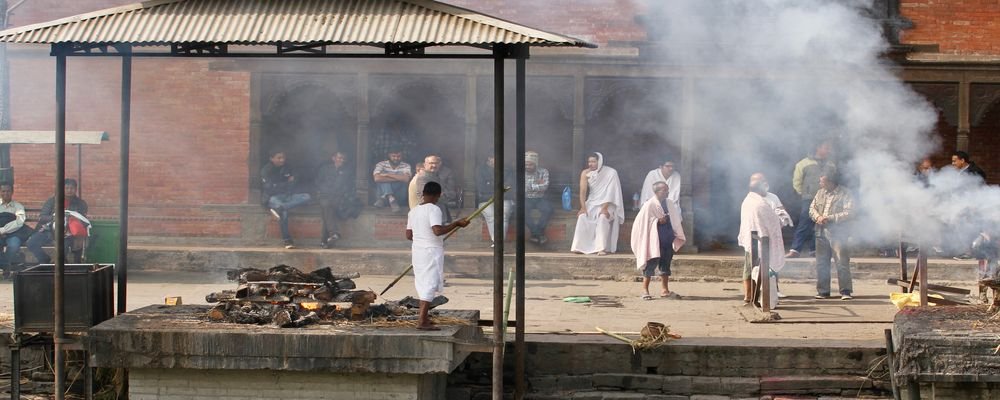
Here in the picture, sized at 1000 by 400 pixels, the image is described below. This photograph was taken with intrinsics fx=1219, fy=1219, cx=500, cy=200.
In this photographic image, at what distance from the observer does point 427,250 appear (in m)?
9.73

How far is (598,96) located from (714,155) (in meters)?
2.04

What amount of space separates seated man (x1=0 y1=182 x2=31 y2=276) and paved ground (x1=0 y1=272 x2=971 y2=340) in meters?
0.74

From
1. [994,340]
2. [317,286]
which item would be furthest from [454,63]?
[994,340]

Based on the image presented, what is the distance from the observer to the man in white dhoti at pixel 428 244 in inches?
378

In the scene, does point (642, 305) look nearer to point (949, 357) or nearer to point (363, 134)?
point (949, 357)

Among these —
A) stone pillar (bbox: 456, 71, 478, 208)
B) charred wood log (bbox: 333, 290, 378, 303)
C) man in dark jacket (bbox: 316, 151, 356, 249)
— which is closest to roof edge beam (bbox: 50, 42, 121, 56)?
charred wood log (bbox: 333, 290, 378, 303)

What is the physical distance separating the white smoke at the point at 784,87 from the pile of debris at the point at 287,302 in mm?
8148

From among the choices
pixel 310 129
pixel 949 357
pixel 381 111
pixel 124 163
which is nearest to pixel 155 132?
pixel 310 129

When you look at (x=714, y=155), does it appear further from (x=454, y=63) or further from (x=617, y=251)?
(x=454, y=63)

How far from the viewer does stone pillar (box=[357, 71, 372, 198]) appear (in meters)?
19.1

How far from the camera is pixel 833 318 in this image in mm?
12719

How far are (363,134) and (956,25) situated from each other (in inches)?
371

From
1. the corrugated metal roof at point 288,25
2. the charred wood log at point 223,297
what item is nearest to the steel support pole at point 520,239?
the corrugated metal roof at point 288,25

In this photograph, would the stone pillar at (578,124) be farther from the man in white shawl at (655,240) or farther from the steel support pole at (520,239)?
the steel support pole at (520,239)
